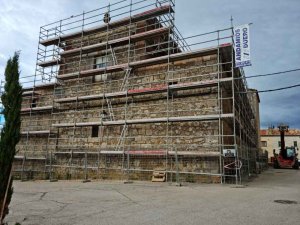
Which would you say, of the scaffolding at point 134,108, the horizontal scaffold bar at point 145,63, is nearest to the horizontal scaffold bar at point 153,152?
the scaffolding at point 134,108

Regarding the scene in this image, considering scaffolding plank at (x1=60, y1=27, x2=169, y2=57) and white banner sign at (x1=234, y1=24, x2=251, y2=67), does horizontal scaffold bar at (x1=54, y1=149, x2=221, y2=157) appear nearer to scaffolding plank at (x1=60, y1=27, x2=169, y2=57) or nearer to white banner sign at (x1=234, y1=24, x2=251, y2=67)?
white banner sign at (x1=234, y1=24, x2=251, y2=67)

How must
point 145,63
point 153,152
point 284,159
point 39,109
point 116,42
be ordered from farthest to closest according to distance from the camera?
point 284,159 → point 39,109 → point 116,42 → point 145,63 → point 153,152

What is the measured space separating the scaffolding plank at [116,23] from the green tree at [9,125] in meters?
11.7

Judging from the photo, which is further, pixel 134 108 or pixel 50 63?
pixel 50 63

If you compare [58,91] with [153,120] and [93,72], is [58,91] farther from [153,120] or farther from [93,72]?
[153,120]

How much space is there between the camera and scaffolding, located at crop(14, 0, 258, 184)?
12.7 meters

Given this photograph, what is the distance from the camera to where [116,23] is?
55.2 feet

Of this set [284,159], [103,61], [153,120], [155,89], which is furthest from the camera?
[284,159]

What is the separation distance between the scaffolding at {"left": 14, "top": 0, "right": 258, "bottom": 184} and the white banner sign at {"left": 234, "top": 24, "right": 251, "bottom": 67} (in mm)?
313

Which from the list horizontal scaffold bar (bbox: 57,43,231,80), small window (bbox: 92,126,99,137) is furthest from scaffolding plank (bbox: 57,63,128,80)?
small window (bbox: 92,126,99,137)

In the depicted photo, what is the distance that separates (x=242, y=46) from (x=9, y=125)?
10.5m

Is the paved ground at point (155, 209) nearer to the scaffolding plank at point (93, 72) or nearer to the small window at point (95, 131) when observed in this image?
the small window at point (95, 131)

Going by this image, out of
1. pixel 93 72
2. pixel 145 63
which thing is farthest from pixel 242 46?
pixel 93 72

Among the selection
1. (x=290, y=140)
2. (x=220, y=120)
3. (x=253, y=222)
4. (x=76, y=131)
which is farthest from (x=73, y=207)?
(x=290, y=140)
